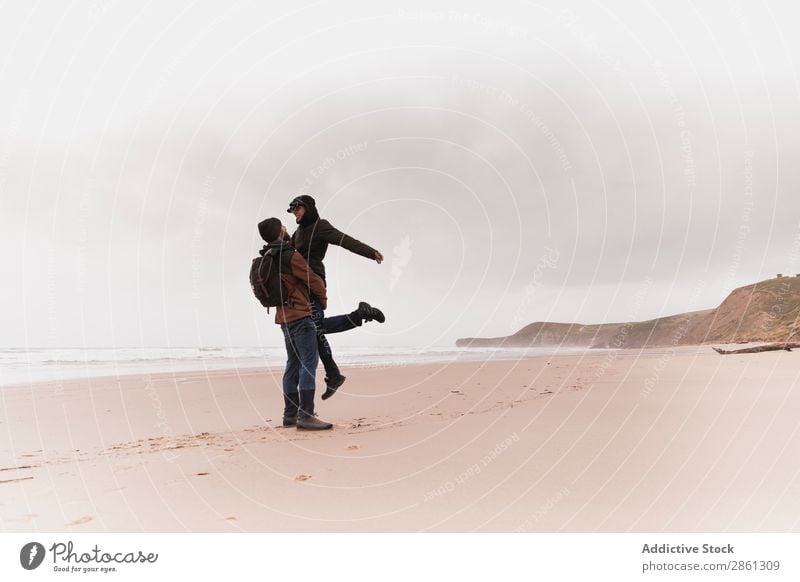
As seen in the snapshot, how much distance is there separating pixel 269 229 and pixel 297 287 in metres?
0.78

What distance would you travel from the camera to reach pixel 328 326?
21.2ft

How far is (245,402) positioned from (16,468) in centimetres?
443

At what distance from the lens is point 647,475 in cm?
391

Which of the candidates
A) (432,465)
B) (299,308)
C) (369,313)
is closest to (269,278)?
(299,308)

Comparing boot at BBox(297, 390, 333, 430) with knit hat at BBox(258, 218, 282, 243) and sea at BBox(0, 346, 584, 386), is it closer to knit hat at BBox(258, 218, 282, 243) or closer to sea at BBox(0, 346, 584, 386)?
knit hat at BBox(258, 218, 282, 243)

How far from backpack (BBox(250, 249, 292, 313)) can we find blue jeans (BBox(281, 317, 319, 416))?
1.18ft

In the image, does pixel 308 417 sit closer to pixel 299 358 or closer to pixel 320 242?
pixel 299 358

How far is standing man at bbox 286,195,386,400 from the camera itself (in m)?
6.13

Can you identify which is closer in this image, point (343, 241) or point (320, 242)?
point (343, 241)

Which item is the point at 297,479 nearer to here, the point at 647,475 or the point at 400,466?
the point at 400,466

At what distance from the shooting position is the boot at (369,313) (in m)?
6.38
